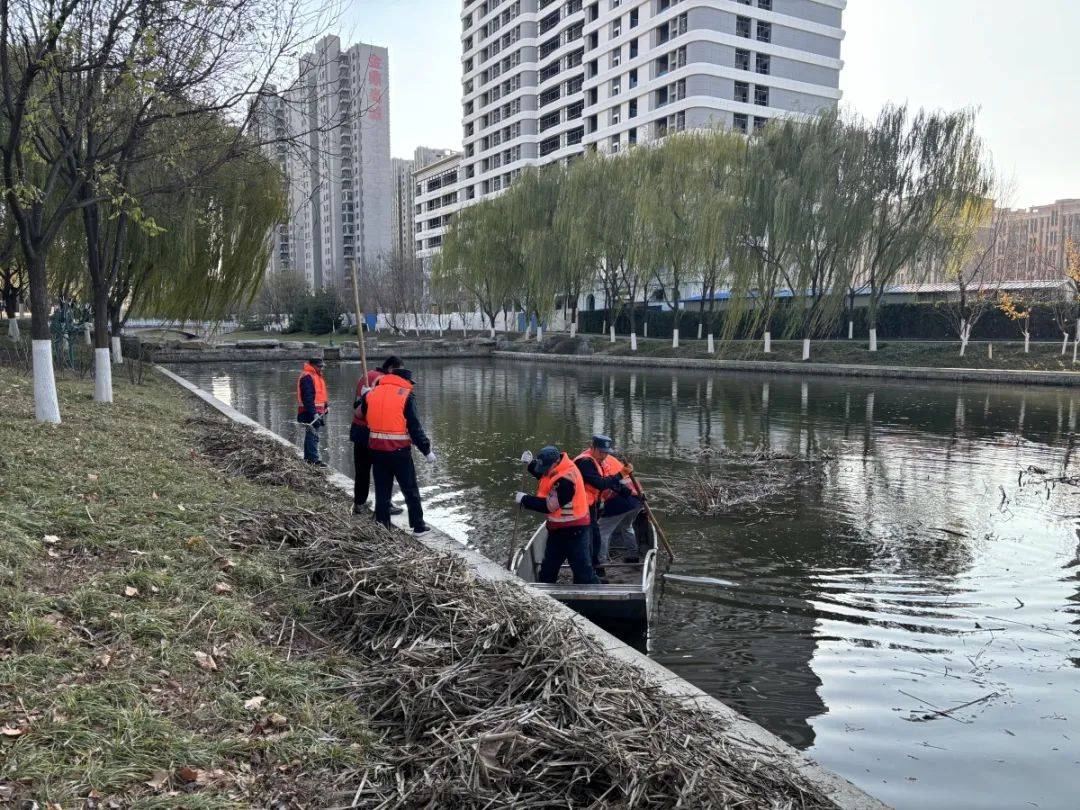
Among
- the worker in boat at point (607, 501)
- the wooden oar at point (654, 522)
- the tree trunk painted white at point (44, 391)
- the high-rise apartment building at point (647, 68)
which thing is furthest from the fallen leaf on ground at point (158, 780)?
the high-rise apartment building at point (647, 68)

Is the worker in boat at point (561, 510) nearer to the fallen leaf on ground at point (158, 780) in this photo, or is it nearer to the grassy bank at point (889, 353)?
the fallen leaf on ground at point (158, 780)

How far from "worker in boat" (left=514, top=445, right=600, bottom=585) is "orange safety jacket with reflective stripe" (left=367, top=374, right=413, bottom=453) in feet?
5.43

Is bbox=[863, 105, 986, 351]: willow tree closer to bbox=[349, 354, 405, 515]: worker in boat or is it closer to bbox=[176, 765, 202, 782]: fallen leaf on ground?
bbox=[349, 354, 405, 515]: worker in boat

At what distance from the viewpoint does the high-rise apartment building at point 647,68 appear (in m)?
58.3

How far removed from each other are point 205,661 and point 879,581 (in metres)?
6.67

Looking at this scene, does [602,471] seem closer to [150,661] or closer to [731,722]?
[731,722]

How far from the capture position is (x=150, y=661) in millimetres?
4016

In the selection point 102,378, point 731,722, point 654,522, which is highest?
point 102,378

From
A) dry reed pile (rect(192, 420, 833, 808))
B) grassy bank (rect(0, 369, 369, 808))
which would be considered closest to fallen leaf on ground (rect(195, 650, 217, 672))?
grassy bank (rect(0, 369, 369, 808))

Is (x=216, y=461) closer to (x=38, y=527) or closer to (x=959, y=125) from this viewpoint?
(x=38, y=527)

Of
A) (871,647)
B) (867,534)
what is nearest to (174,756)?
(871,647)

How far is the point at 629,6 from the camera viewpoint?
64.0 m

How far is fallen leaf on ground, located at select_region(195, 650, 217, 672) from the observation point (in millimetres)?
4105

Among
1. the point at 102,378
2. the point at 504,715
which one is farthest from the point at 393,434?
the point at 102,378
